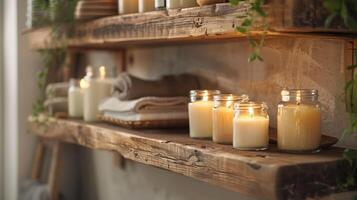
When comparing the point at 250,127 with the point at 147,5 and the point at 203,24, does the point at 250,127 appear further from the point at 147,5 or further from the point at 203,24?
the point at 147,5

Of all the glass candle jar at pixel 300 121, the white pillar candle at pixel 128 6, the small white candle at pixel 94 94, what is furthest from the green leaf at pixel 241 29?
the small white candle at pixel 94 94

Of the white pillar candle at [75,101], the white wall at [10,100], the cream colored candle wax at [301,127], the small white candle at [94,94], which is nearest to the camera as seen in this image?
the cream colored candle wax at [301,127]

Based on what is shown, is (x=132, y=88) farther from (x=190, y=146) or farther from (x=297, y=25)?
(x=297, y=25)

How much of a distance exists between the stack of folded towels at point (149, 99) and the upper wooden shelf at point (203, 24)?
14 cm

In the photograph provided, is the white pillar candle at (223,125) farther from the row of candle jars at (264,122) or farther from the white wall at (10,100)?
the white wall at (10,100)

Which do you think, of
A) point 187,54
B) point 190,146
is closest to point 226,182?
point 190,146

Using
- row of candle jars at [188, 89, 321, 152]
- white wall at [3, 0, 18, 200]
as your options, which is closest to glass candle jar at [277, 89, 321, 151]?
row of candle jars at [188, 89, 321, 152]

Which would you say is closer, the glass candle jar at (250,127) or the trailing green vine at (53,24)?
the glass candle jar at (250,127)

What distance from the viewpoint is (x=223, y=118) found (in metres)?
1.18

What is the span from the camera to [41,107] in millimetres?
2031

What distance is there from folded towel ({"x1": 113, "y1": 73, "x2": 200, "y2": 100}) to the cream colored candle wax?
0.51 metres

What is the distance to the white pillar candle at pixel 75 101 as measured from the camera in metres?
1.87

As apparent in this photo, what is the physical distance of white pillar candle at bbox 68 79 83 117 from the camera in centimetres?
187

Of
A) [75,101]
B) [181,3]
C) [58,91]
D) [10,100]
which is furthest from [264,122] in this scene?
[10,100]
